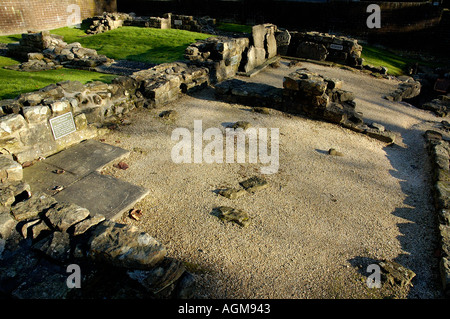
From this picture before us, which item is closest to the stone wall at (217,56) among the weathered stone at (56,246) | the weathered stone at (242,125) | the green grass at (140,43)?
the green grass at (140,43)

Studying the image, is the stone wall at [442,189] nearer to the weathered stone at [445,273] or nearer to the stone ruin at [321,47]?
the weathered stone at [445,273]

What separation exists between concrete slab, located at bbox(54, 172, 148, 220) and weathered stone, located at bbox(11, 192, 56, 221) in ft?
1.92

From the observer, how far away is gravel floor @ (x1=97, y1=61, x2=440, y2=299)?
3936 millimetres

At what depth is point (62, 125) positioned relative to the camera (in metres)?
6.17

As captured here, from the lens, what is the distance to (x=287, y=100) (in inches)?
370

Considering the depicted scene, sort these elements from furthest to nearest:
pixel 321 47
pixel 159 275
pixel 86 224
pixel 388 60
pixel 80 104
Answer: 1. pixel 388 60
2. pixel 321 47
3. pixel 80 104
4. pixel 86 224
5. pixel 159 275

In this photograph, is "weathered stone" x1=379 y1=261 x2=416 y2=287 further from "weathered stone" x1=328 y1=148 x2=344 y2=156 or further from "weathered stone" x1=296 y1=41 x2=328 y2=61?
"weathered stone" x1=296 y1=41 x2=328 y2=61

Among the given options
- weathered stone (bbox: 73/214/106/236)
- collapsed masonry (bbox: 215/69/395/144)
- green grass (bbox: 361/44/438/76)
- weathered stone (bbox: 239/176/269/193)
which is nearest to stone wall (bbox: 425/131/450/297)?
collapsed masonry (bbox: 215/69/395/144)

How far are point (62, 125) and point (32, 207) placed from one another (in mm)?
2598

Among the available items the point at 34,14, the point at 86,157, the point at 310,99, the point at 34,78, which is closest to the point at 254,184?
the point at 86,157

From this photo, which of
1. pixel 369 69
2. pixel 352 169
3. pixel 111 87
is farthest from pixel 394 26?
pixel 111 87

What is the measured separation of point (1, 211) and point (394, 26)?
897 inches

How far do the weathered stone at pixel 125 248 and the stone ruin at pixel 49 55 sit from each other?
937 cm

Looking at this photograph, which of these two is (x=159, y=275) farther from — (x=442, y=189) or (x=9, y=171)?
(x=442, y=189)
